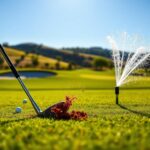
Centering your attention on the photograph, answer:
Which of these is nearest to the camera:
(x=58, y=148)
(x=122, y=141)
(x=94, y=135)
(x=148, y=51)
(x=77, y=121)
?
(x=58, y=148)

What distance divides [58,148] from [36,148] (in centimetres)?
72

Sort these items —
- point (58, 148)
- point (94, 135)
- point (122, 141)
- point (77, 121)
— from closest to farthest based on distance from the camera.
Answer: point (58, 148) → point (122, 141) → point (94, 135) → point (77, 121)

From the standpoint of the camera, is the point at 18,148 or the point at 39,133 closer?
the point at 18,148

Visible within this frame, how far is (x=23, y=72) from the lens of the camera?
116 meters

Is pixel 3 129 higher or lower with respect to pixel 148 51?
lower

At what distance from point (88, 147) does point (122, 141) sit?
5.40ft

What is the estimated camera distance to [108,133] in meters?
14.8

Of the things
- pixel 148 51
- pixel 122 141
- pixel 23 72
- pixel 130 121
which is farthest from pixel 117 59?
pixel 23 72

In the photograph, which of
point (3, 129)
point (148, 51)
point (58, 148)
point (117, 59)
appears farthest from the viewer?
point (148, 51)

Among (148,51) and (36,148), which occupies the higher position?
(148,51)

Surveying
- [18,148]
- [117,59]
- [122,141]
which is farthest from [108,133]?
[117,59]

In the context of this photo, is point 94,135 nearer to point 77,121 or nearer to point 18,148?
point 18,148

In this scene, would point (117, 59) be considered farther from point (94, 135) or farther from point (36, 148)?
point (36, 148)

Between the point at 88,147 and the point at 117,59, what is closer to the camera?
the point at 88,147
